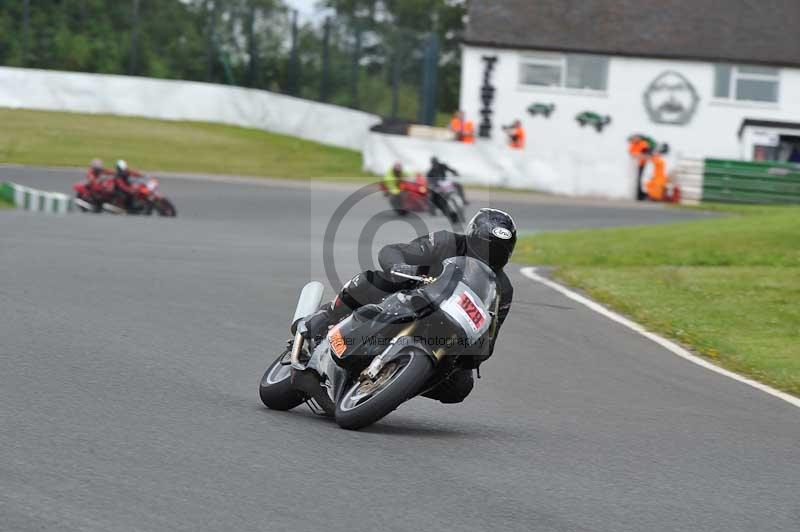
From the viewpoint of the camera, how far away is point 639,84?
147 ft

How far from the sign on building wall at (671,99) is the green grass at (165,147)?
968 cm

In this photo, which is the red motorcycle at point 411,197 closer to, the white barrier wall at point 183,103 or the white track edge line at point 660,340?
the white track edge line at point 660,340

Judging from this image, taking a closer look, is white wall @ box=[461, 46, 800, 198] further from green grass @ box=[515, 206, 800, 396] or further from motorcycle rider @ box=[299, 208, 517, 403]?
motorcycle rider @ box=[299, 208, 517, 403]

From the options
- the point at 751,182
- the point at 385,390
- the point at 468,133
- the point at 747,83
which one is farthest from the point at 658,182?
Answer: the point at 385,390

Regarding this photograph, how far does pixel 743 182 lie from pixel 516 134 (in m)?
8.24

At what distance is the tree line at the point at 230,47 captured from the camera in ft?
149

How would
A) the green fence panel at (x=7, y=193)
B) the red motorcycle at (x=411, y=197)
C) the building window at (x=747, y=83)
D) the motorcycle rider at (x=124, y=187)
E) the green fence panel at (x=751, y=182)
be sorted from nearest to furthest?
the motorcycle rider at (x=124, y=187), the green fence panel at (x=7, y=193), the red motorcycle at (x=411, y=197), the green fence panel at (x=751, y=182), the building window at (x=747, y=83)

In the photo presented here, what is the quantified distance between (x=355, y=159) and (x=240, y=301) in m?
31.0

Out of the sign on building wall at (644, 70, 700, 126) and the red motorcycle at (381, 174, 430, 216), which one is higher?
the sign on building wall at (644, 70, 700, 126)

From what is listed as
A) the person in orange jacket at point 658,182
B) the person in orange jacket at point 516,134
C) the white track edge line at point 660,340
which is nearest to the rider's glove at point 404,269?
the white track edge line at point 660,340

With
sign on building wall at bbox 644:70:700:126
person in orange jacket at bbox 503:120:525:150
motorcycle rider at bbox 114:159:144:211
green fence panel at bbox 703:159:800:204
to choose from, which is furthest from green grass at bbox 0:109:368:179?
motorcycle rider at bbox 114:159:144:211

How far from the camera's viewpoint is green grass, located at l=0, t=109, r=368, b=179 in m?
40.2

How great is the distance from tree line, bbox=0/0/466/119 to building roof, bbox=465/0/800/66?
269cm

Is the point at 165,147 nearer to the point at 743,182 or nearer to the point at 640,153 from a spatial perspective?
the point at 640,153
